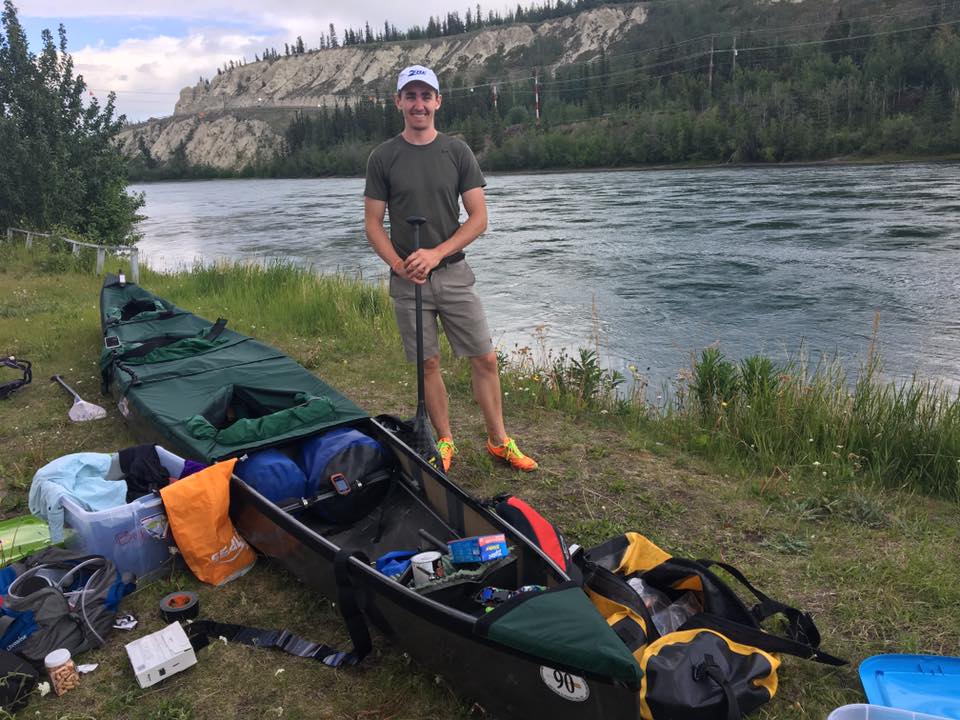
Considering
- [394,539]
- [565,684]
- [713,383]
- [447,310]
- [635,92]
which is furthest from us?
[635,92]

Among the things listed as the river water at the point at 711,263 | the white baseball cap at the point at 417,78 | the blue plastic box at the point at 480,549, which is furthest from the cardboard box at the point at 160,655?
the river water at the point at 711,263

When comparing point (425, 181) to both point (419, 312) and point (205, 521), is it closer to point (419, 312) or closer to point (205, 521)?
point (419, 312)

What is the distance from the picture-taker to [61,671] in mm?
2607

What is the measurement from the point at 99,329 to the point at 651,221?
49.5 ft

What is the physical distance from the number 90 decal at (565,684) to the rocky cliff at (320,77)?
3894 inches

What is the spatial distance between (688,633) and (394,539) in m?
1.41

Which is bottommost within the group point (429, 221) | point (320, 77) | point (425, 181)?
point (429, 221)

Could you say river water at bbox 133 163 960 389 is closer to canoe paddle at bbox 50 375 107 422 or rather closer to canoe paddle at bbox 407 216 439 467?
canoe paddle at bbox 407 216 439 467

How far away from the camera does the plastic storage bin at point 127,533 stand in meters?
3.16

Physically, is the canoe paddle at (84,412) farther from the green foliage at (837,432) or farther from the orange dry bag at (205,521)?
the green foliage at (837,432)

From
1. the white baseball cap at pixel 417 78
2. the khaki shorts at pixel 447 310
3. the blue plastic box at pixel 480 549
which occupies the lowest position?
the blue plastic box at pixel 480 549

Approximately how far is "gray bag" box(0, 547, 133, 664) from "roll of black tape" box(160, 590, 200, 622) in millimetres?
204

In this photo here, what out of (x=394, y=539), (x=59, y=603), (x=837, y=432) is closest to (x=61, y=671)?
(x=59, y=603)

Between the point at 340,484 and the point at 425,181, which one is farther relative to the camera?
the point at 425,181
